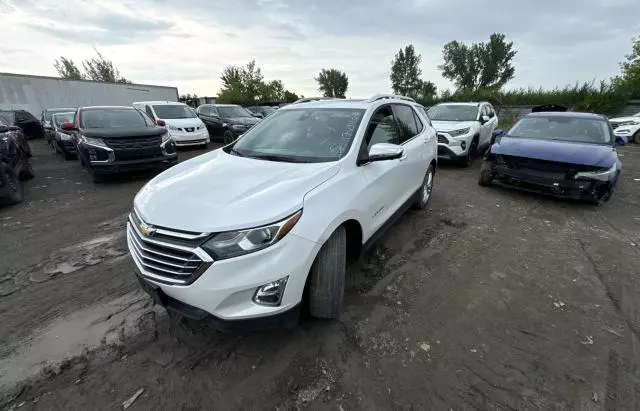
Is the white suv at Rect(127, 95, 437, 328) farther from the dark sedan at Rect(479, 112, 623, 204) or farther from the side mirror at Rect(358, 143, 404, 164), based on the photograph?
the dark sedan at Rect(479, 112, 623, 204)

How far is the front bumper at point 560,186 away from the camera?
478 centimetres

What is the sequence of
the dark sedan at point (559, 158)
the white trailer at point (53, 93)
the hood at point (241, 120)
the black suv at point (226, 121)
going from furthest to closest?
1. the white trailer at point (53, 93)
2. the hood at point (241, 120)
3. the black suv at point (226, 121)
4. the dark sedan at point (559, 158)

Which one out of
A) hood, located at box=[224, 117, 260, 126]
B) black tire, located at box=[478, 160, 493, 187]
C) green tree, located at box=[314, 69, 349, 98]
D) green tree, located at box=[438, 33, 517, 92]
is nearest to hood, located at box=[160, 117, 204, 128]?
hood, located at box=[224, 117, 260, 126]

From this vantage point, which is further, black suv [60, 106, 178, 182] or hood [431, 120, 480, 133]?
hood [431, 120, 480, 133]

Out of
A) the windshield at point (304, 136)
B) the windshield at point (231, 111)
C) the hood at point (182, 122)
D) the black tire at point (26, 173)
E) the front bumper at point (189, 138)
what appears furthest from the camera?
the windshield at point (231, 111)

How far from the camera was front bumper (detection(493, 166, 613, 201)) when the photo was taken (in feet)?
15.7

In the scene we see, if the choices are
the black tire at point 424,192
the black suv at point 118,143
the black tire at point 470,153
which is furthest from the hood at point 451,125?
the black suv at point 118,143

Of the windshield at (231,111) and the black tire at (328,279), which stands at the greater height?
the windshield at (231,111)

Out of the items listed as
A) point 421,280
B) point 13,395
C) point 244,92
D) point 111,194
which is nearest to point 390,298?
point 421,280

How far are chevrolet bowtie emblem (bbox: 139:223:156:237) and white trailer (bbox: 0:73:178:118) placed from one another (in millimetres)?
23201

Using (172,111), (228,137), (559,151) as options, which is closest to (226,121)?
(228,137)

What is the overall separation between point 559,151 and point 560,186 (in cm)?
63

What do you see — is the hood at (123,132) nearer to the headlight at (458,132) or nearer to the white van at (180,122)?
the white van at (180,122)

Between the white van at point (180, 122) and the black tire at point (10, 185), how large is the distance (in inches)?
199
